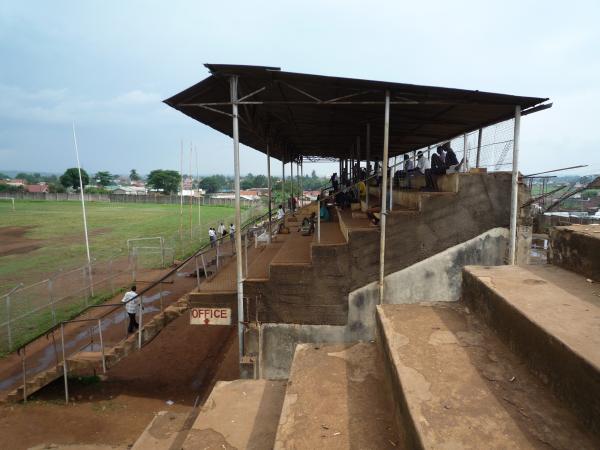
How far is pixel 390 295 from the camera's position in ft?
24.4

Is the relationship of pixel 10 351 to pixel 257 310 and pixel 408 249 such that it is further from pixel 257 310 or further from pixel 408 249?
pixel 408 249

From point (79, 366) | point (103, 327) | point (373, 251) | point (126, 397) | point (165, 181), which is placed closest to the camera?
point (373, 251)

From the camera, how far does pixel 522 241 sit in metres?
8.34

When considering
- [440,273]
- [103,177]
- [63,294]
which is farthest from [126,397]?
[103,177]

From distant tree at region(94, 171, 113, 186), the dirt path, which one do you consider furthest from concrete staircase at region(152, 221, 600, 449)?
distant tree at region(94, 171, 113, 186)

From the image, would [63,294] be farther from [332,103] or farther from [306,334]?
[332,103]

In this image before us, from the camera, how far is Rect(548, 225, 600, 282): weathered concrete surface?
359cm

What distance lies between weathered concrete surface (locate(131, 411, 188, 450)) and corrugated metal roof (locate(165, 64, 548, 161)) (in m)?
5.10

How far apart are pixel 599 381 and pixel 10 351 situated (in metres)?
13.6

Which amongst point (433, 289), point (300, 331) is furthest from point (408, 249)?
point (300, 331)

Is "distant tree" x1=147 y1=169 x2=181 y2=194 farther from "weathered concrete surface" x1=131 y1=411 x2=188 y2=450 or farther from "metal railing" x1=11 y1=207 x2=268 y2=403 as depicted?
"weathered concrete surface" x1=131 y1=411 x2=188 y2=450

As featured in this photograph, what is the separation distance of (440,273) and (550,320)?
17.0 ft

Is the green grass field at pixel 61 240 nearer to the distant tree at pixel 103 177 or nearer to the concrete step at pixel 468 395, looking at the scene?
the concrete step at pixel 468 395

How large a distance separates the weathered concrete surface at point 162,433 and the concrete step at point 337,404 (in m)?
2.00
